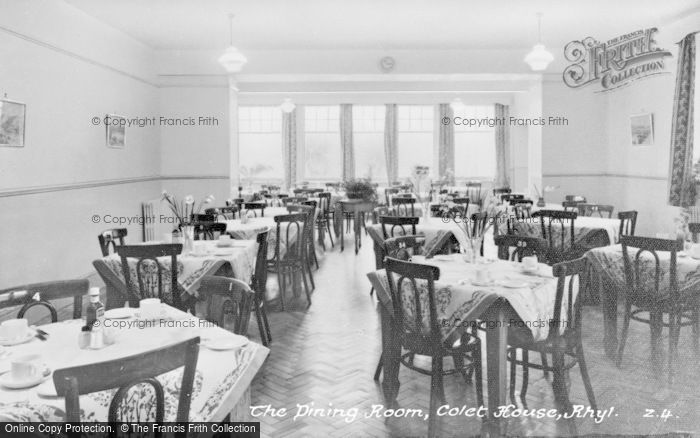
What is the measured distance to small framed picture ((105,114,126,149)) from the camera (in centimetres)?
863

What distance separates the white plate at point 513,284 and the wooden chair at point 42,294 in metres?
2.27

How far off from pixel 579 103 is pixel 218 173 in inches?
260

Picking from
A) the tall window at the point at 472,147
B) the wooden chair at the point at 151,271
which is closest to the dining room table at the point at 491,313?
the wooden chair at the point at 151,271

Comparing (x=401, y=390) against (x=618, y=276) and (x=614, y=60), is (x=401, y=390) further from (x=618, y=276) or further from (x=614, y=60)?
(x=614, y=60)

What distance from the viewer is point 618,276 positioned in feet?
15.4

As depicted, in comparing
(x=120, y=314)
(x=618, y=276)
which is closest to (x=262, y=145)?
(x=618, y=276)

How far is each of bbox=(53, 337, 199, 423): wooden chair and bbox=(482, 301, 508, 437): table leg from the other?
1.99 metres

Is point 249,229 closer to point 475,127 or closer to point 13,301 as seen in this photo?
point 13,301

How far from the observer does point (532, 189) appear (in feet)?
38.1

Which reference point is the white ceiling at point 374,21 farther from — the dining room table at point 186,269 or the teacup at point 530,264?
the teacup at point 530,264

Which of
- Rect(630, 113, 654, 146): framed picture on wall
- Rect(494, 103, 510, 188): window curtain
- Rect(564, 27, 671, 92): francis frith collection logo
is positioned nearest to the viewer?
Rect(564, 27, 671, 92): francis frith collection logo

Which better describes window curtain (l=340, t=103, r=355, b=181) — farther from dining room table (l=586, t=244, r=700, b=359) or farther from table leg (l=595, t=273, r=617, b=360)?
table leg (l=595, t=273, r=617, b=360)

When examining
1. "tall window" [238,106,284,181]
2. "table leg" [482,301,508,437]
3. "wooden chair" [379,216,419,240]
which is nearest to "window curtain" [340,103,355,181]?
"tall window" [238,106,284,181]

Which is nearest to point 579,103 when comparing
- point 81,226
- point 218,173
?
point 218,173
